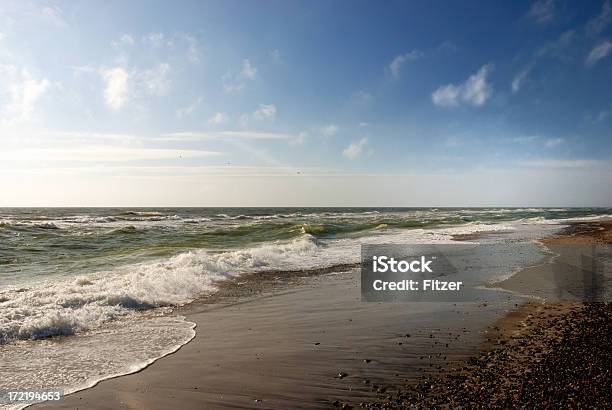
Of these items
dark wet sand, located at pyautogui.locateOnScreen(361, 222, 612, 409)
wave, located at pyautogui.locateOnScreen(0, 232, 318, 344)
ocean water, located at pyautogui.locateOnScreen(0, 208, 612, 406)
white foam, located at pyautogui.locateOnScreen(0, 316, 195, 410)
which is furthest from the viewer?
wave, located at pyautogui.locateOnScreen(0, 232, 318, 344)

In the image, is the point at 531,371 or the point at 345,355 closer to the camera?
the point at 531,371

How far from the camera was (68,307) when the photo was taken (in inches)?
400

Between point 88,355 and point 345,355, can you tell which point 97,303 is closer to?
Result: point 88,355

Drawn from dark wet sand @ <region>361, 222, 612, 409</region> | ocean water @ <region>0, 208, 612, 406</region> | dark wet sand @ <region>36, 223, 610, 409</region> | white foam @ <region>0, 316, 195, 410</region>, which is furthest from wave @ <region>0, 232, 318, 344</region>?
dark wet sand @ <region>361, 222, 612, 409</region>

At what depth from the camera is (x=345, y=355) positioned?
23.7 feet

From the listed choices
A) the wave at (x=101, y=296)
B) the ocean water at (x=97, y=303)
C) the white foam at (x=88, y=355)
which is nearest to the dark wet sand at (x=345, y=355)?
the white foam at (x=88, y=355)

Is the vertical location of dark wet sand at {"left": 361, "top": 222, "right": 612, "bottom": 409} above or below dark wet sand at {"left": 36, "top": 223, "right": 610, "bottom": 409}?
above

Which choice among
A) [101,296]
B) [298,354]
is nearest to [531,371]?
[298,354]

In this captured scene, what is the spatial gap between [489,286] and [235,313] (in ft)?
28.7

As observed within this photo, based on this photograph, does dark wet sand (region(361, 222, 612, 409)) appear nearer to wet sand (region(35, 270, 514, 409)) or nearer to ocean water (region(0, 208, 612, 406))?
wet sand (region(35, 270, 514, 409))

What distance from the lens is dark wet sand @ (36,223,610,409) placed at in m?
5.61

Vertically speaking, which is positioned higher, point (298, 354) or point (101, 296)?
point (101, 296)

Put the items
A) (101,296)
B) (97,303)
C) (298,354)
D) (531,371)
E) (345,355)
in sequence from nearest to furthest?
(531,371), (345,355), (298,354), (97,303), (101,296)

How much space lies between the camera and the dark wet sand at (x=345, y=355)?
221 inches
